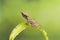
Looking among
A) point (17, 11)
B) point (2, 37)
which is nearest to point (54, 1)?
point (17, 11)

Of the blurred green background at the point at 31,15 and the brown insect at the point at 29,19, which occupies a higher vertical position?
the blurred green background at the point at 31,15

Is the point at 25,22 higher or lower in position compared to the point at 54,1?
lower

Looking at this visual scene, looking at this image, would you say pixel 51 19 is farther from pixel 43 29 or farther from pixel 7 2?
pixel 7 2

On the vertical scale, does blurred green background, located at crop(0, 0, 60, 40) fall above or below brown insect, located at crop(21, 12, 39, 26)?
above

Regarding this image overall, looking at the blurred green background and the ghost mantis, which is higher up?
the blurred green background

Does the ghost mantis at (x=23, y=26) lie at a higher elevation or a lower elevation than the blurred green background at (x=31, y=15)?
lower

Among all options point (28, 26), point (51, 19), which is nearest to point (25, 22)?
point (28, 26)

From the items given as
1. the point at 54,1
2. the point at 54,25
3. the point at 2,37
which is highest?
the point at 54,1

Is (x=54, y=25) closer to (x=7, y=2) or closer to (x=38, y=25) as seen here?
(x=38, y=25)
